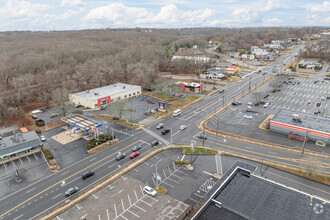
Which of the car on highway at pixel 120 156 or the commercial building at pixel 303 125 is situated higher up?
the commercial building at pixel 303 125

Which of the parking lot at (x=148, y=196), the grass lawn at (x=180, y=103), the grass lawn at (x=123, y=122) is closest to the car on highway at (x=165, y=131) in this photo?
the grass lawn at (x=123, y=122)

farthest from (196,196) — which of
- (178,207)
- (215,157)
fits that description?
(215,157)

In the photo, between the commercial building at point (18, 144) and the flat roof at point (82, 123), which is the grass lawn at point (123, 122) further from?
→ the commercial building at point (18, 144)

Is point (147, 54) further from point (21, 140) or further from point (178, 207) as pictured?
point (178, 207)

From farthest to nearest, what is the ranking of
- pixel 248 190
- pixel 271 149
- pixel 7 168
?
pixel 271 149
pixel 7 168
pixel 248 190

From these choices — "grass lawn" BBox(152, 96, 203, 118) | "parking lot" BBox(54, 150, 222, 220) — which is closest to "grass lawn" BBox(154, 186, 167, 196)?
"parking lot" BBox(54, 150, 222, 220)

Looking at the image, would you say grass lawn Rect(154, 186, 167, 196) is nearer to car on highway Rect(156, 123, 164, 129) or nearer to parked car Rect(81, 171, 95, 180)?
parked car Rect(81, 171, 95, 180)
